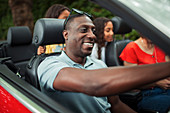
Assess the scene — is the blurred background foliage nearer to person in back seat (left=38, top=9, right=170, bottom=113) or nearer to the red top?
the red top

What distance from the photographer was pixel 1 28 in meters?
13.4

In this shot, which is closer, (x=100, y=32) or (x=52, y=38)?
(x=52, y=38)

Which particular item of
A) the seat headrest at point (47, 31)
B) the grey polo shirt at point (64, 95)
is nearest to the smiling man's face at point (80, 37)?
the grey polo shirt at point (64, 95)

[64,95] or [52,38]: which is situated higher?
[52,38]

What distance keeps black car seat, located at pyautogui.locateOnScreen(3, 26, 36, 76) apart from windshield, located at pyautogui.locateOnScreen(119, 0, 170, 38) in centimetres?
266

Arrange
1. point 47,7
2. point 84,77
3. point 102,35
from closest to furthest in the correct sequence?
point 84,77
point 102,35
point 47,7

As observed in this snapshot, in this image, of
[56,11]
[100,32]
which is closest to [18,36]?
[56,11]

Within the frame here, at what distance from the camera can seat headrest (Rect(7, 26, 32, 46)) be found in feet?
10.9

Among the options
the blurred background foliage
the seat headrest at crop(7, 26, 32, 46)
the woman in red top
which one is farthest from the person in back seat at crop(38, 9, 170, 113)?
the blurred background foliage

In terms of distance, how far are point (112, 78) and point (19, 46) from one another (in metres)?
3.35

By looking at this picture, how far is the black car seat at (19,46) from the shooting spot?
3.44m

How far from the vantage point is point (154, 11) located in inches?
37.4

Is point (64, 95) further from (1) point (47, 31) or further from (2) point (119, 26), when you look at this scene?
(2) point (119, 26)

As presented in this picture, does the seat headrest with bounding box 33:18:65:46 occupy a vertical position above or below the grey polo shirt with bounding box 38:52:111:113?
above
